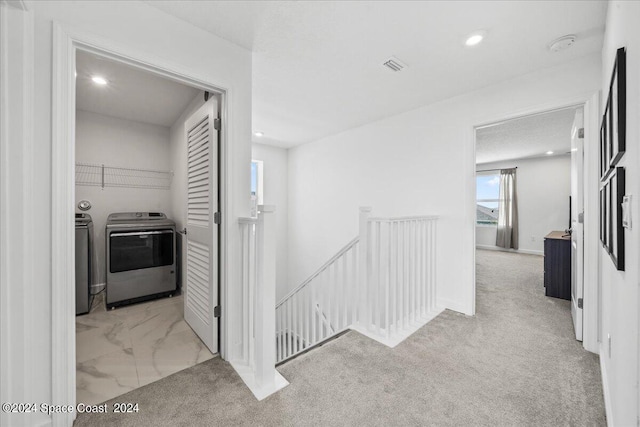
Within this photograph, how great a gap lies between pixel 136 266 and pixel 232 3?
8.74ft

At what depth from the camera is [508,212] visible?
6.73 m

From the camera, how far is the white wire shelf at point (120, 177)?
307 centimetres

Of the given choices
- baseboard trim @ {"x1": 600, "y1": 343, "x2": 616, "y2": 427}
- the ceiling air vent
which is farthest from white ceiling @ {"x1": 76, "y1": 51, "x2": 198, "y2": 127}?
baseboard trim @ {"x1": 600, "y1": 343, "x2": 616, "y2": 427}

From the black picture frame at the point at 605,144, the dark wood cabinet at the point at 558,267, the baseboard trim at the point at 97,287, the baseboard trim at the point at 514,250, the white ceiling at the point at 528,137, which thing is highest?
the white ceiling at the point at 528,137

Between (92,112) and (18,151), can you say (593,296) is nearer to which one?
(18,151)

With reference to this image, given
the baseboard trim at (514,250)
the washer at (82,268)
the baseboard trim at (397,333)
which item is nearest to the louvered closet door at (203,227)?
the washer at (82,268)

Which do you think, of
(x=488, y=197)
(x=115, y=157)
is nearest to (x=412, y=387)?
(x=115, y=157)

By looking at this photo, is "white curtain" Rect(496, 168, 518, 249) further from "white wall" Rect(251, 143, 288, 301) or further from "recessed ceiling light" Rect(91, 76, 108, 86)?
"recessed ceiling light" Rect(91, 76, 108, 86)

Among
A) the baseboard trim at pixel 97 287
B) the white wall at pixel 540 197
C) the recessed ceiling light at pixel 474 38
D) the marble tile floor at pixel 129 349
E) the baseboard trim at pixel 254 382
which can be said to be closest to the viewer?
the baseboard trim at pixel 254 382

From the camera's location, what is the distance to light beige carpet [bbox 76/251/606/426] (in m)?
1.35

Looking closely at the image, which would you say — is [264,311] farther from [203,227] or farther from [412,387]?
[412,387]

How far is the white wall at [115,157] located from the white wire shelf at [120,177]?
0.16 feet

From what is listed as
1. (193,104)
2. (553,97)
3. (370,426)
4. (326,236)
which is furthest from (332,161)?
(370,426)

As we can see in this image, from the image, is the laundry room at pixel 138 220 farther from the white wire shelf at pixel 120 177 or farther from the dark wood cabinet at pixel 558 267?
the dark wood cabinet at pixel 558 267
